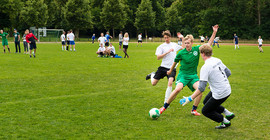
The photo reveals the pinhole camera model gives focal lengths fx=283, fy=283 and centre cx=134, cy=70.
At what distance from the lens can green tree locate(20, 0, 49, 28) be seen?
207ft

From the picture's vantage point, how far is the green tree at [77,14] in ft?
218

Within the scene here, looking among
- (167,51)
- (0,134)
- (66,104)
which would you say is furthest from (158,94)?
(0,134)

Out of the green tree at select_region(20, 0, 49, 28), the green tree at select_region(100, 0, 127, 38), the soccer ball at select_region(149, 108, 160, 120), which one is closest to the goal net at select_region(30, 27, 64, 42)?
the green tree at select_region(20, 0, 49, 28)

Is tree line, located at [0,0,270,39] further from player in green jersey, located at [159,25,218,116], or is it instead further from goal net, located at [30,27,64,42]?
player in green jersey, located at [159,25,218,116]

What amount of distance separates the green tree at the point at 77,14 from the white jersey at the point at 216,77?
63845 mm

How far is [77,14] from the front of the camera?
6650 cm

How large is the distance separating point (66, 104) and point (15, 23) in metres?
69.5

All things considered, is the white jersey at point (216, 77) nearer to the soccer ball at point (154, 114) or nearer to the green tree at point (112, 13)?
the soccer ball at point (154, 114)

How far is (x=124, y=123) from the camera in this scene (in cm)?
622

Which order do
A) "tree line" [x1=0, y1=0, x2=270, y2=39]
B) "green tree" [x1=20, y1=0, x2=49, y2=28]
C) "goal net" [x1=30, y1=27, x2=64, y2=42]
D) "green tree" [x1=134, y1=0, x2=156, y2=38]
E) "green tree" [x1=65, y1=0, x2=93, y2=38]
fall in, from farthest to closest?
"green tree" [x1=134, y1=0, x2=156, y2=38]
"green tree" [x1=65, y1=0, x2=93, y2=38]
"tree line" [x1=0, y1=0, x2=270, y2=39]
"green tree" [x1=20, y1=0, x2=49, y2=28]
"goal net" [x1=30, y1=27, x2=64, y2=42]

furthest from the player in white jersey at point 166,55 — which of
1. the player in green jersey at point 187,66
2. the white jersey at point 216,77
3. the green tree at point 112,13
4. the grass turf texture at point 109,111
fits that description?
the green tree at point 112,13

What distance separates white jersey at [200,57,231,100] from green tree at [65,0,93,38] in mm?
63845

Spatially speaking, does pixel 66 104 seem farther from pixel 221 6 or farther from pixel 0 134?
pixel 221 6

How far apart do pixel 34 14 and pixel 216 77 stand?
6354 centimetres
